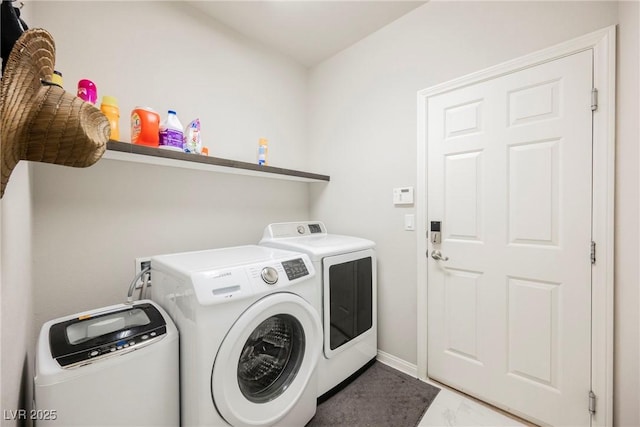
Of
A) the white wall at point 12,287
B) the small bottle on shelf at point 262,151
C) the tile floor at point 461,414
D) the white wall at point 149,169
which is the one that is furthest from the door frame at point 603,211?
the white wall at point 12,287

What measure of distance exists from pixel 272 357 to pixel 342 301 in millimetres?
545

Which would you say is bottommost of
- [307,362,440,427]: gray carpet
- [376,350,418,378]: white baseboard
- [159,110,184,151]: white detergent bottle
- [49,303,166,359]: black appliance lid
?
[307,362,440,427]: gray carpet

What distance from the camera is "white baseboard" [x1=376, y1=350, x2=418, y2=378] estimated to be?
6.14ft

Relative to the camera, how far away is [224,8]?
184cm

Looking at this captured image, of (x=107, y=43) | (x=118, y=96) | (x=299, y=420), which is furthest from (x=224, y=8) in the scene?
(x=299, y=420)

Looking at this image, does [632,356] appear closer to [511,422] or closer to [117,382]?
[511,422]

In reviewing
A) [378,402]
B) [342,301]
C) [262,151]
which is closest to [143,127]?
[262,151]

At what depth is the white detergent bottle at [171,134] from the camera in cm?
148

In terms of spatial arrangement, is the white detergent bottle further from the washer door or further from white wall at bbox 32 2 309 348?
the washer door

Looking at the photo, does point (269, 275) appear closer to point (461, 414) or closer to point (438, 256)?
point (438, 256)

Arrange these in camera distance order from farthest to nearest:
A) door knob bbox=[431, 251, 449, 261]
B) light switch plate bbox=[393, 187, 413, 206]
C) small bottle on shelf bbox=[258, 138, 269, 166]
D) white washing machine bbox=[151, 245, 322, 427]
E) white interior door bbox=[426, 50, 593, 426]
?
small bottle on shelf bbox=[258, 138, 269, 166] → light switch plate bbox=[393, 187, 413, 206] → door knob bbox=[431, 251, 449, 261] → white interior door bbox=[426, 50, 593, 426] → white washing machine bbox=[151, 245, 322, 427]

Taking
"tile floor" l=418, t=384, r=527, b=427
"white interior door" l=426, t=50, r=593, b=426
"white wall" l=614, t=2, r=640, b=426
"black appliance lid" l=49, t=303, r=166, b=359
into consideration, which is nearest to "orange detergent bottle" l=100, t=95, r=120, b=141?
"black appliance lid" l=49, t=303, r=166, b=359

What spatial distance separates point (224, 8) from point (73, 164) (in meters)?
1.91

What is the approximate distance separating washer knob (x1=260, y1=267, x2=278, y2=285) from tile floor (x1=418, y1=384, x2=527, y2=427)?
1168mm
